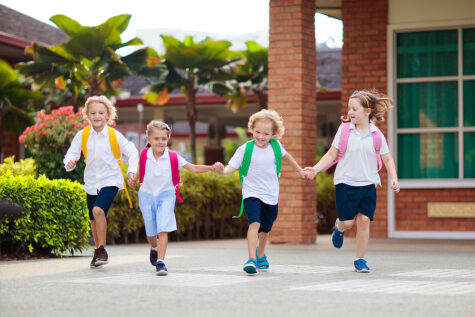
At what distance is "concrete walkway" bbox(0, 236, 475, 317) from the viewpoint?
5.63 m

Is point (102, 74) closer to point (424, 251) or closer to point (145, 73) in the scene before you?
point (145, 73)

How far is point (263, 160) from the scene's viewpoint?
8367 mm

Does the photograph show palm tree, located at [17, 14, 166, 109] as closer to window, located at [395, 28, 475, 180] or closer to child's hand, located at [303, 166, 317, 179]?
window, located at [395, 28, 475, 180]

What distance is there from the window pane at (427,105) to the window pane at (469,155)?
1.01ft

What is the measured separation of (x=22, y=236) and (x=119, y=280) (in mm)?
3100

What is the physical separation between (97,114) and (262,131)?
5.99ft

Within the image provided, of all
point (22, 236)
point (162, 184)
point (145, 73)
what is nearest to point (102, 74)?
point (145, 73)

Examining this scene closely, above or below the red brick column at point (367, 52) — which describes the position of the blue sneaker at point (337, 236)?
below

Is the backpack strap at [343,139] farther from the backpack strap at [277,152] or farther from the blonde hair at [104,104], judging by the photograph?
Result: the blonde hair at [104,104]

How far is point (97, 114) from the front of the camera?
8.96m

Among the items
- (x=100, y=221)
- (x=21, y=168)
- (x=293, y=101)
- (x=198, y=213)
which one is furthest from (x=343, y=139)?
(x=21, y=168)

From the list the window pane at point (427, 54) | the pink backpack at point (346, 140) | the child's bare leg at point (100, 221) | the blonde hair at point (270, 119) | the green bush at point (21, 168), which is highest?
the window pane at point (427, 54)

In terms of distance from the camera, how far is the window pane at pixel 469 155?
46.7ft

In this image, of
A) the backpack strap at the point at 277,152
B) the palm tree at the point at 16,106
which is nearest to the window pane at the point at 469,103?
the backpack strap at the point at 277,152
